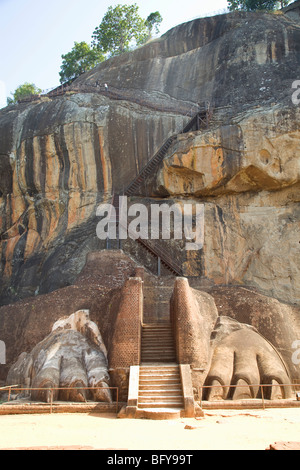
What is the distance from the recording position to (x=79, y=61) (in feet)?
184

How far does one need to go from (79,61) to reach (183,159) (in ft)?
102

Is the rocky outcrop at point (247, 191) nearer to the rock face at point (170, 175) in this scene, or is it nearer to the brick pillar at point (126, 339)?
the rock face at point (170, 175)

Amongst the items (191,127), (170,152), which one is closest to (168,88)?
(191,127)

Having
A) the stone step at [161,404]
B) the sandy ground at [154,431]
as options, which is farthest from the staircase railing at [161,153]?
the sandy ground at [154,431]

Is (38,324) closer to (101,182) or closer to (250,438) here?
(250,438)

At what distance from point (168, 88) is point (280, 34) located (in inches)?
353

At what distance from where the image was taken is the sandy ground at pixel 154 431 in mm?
9234

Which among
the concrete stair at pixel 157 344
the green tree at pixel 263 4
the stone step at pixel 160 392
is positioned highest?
the green tree at pixel 263 4

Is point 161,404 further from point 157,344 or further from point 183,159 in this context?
point 183,159

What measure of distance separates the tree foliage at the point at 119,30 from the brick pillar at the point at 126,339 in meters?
43.9

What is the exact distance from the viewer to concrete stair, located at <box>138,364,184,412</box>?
45.1 ft

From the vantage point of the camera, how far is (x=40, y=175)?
1320 inches

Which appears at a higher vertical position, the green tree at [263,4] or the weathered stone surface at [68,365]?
the green tree at [263,4]

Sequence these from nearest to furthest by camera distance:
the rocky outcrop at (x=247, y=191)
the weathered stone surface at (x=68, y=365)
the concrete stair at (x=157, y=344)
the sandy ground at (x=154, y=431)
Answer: the sandy ground at (x=154, y=431)
the weathered stone surface at (x=68, y=365)
the concrete stair at (x=157, y=344)
the rocky outcrop at (x=247, y=191)
